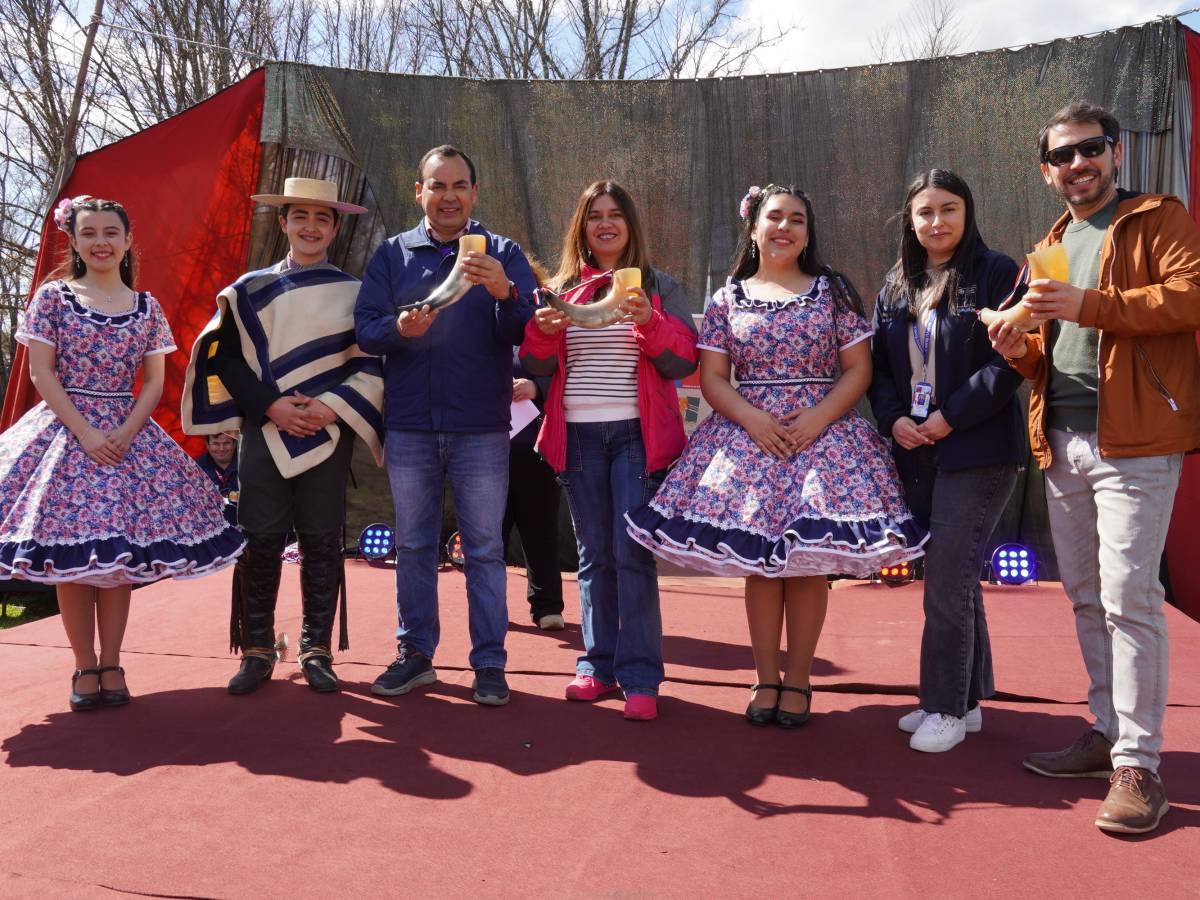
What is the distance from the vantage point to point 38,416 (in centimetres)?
326

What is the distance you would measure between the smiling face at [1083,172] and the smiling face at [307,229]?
2.23m

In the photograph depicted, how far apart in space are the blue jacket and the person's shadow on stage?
0.92 metres

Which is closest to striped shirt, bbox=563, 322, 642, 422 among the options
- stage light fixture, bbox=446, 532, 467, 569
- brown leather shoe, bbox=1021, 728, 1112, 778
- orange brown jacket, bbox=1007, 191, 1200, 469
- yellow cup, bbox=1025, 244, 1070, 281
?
yellow cup, bbox=1025, 244, 1070, 281

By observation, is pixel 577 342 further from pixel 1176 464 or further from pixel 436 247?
pixel 1176 464

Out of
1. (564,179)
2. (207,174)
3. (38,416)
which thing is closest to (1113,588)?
(38,416)

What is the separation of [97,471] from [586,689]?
168 centimetres

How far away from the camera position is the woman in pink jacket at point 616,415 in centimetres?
308

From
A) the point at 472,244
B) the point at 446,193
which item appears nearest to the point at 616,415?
the point at 472,244

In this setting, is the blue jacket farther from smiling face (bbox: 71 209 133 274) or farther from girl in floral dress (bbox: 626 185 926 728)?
smiling face (bbox: 71 209 133 274)

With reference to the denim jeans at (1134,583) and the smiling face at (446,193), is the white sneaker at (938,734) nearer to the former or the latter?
the denim jeans at (1134,583)

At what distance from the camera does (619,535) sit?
311 centimetres

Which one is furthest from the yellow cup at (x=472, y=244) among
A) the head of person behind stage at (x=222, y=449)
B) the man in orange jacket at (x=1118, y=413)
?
the head of person behind stage at (x=222, y=449)

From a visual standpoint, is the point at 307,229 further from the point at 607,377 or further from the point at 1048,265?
the point at 1048,265

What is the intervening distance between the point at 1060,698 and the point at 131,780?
9.20ft
